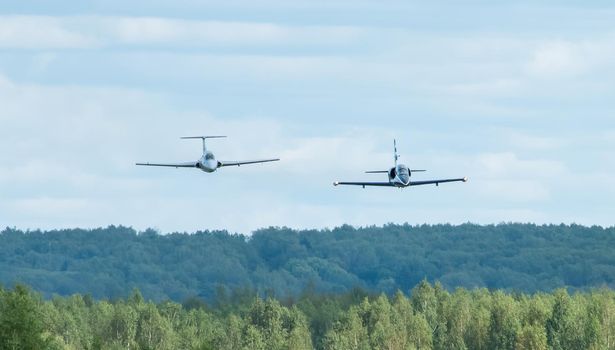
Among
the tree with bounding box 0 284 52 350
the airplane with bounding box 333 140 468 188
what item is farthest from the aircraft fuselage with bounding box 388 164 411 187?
the tree with bounding box 0 284 52 350

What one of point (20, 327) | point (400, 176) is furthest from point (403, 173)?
point (20, 327)

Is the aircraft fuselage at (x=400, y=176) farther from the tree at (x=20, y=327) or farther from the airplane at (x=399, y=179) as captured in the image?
the tree at (x=20, y=327)

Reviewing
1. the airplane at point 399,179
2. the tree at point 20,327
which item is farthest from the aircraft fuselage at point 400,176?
the tree at point 20,327

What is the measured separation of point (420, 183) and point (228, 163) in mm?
11909

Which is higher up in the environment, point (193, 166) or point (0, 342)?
point (193, 166)

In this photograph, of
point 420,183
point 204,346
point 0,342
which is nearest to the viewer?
point 0,342

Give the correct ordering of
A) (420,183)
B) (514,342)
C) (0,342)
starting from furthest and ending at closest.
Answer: (514,342), (420,183), (0,342)

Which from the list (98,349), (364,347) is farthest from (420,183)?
(364,347)

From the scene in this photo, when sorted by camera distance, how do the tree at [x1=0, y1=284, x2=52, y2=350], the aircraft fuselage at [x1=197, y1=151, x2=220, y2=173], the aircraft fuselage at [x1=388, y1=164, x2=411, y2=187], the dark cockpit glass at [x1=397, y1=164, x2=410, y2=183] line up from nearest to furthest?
the tree at [x1=0, y1=284, x2=52, y2=350], the aircraft fuselage at [x1=388, y1=164, x2=411, y2=187], the dark cockpit glass at [x1=397, y1=164, x2=410, y2=183], the aircraft fuselage at [x1=197, y1=151, x2=220, y2=173]

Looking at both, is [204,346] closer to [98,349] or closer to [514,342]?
[98,349]

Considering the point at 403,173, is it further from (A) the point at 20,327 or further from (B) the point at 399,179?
A: (A) the point at 20,327

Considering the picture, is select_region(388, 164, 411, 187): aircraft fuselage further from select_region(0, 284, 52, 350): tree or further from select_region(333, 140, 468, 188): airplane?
select_region(0, 284, 52, 350): tree

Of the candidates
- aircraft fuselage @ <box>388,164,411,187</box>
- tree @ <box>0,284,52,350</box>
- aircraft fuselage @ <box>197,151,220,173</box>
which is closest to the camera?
tree @ <box>0,284,52,350</box>

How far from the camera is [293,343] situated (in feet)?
652
